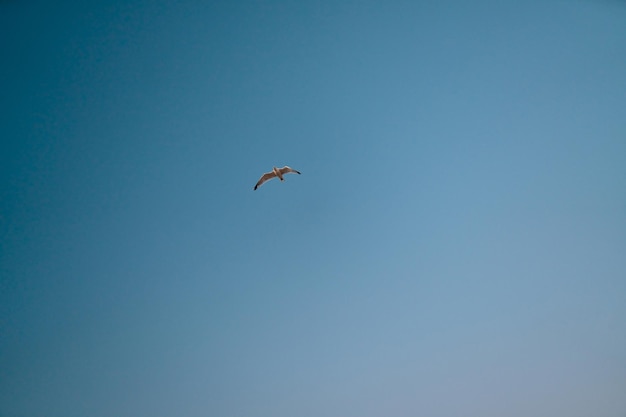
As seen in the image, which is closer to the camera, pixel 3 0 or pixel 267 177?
pixel 3 0

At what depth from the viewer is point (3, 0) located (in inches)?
685

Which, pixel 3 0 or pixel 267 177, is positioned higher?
pixel 3 0

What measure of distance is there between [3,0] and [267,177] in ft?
51.1

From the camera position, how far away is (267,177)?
22.6 metres
